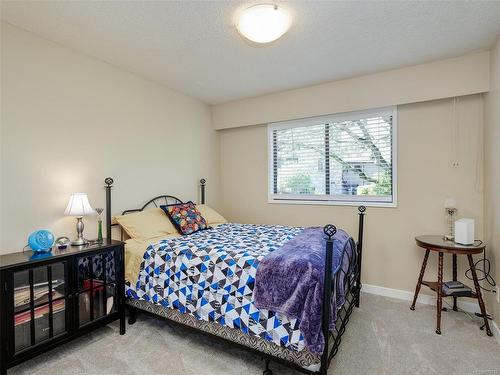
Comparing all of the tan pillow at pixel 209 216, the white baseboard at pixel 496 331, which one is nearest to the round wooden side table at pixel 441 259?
the white baseboard at pixel 496 331

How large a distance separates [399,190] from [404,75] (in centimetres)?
124

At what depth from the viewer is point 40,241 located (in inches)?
→ 79.4

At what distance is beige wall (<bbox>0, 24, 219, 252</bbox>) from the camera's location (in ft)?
7.04

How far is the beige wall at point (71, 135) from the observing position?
7.04 feet

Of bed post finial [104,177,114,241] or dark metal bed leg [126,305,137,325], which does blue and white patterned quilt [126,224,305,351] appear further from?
bed post finial [104,177,114,241]

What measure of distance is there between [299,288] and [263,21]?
5.91 ft

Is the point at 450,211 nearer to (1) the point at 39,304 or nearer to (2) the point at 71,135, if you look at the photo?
(1) the point at 39,304

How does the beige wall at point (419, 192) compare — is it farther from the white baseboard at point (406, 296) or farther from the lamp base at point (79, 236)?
the lamp base at point (79, 236)

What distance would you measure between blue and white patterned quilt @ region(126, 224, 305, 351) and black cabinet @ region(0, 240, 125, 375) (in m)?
0.24

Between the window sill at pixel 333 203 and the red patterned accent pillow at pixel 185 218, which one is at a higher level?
the window sill at pixel 333 203

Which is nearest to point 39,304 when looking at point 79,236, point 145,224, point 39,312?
point 39,312

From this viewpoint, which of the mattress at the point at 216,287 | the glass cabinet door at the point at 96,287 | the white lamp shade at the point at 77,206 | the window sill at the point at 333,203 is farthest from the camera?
the window sill at the point at 333,203

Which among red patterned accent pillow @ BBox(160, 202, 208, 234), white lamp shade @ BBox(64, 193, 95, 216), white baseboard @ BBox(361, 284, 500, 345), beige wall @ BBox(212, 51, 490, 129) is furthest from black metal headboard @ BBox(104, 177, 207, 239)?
white baseboard @ BBox(361, 284, 500, 345)

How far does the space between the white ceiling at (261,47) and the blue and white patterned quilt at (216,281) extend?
5.82 feet
